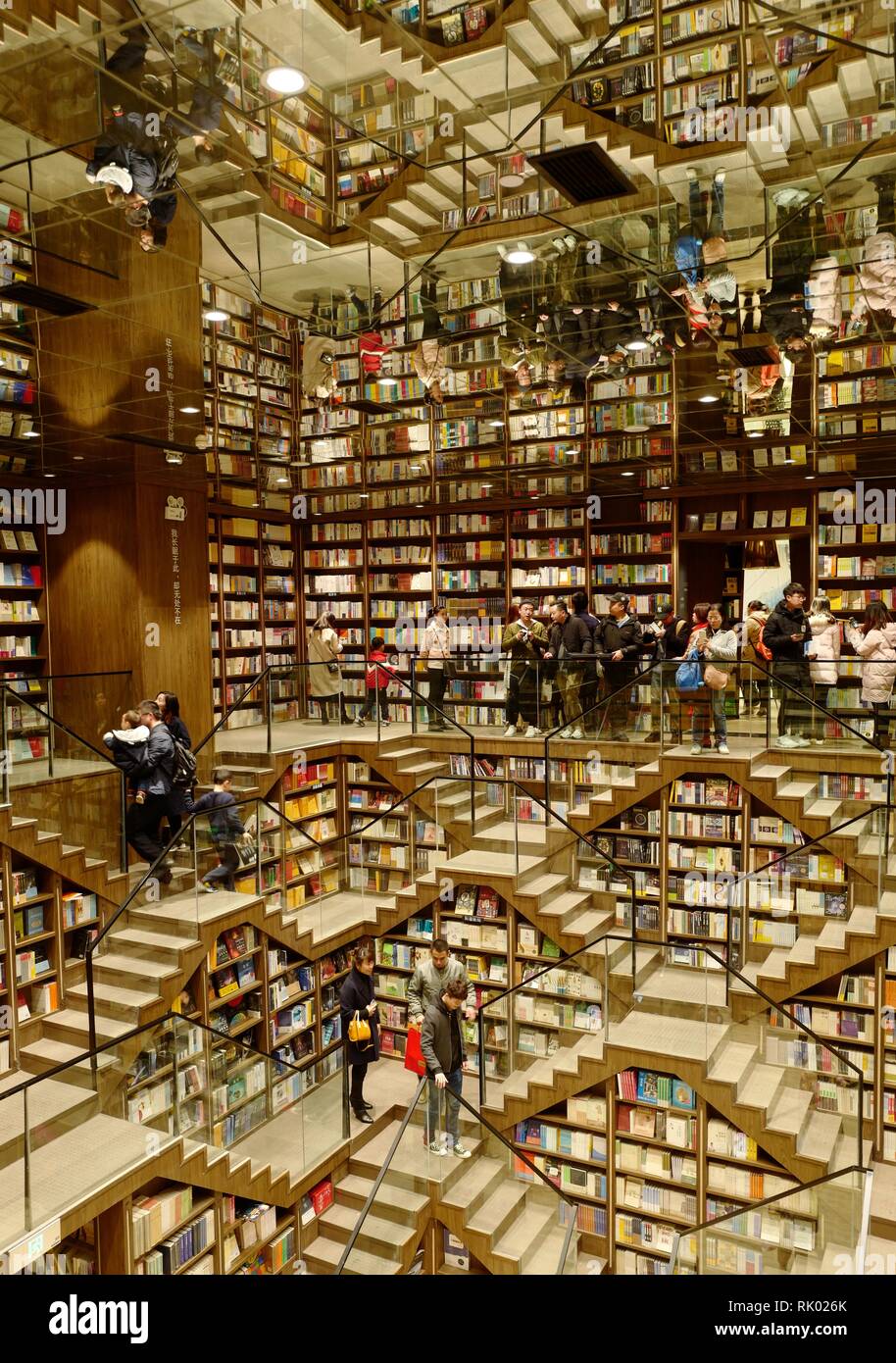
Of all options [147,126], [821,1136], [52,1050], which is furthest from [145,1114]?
[147,126]

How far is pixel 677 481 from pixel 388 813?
4437 mm

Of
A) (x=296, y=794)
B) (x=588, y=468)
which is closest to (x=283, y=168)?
(x=588, y=468)

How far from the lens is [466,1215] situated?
17.7 feet

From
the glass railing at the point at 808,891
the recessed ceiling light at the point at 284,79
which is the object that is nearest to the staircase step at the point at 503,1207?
the glass railing at the point at 808,891

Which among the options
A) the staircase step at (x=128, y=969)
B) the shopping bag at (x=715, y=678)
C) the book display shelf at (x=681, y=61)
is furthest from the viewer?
the shopping bag at (x=715, y=678)

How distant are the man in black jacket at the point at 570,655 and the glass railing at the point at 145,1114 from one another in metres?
3.41

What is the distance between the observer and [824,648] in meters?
7.42

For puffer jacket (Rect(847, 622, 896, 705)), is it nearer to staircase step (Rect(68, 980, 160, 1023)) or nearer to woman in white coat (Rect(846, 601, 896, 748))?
woman in white coat (Rect(846, 601, 896, 748))

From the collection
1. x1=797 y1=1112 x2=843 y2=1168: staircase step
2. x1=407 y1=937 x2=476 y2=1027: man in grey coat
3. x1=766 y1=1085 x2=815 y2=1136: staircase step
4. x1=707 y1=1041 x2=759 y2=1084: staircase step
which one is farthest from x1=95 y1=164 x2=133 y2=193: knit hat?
x1=797 y1=1112 x2=843 y2=1168: staircase step

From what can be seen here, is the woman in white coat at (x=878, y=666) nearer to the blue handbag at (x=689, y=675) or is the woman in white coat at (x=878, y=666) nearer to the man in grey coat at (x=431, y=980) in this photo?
the blue handbag at (x=689, y=675)

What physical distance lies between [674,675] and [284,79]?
4.93m

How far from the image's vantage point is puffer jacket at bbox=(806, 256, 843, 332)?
5.25 meters

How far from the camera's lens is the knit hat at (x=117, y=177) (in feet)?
16.4

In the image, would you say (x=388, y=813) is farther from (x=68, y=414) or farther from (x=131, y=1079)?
(x=68, y=414)
